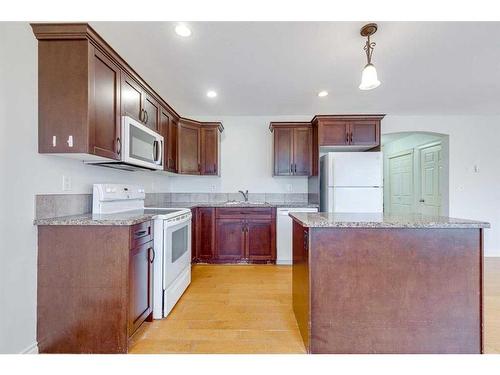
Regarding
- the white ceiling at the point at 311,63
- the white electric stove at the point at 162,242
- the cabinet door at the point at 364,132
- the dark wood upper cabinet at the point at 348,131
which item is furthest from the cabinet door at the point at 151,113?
the cabinet door at the point at 364,132

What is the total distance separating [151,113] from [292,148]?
211 cm

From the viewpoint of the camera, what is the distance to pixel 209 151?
12.5 feet

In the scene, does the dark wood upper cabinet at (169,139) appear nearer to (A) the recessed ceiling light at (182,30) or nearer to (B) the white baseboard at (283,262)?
(A) the recessed ceiling light at (182,30)

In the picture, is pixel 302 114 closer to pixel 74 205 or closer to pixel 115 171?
pixel 115 171

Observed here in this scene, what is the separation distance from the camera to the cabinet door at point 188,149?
358 centimetres

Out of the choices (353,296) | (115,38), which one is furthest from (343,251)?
(115,38)

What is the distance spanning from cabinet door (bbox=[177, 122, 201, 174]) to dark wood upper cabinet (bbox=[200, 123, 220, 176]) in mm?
79

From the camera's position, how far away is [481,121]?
405 cm

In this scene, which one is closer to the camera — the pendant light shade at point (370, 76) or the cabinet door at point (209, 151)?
the pendant light shade at point (370, 76)

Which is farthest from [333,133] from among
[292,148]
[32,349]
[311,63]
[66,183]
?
[32,349]

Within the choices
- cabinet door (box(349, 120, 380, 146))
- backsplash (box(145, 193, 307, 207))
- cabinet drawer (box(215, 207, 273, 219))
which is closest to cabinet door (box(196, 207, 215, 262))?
cabinet drawer (box(215, 207, 273, 219))

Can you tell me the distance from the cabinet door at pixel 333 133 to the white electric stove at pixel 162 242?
224cm

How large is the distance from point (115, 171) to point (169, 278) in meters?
1.25

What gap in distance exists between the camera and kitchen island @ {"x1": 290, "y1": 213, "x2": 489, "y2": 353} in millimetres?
1491
